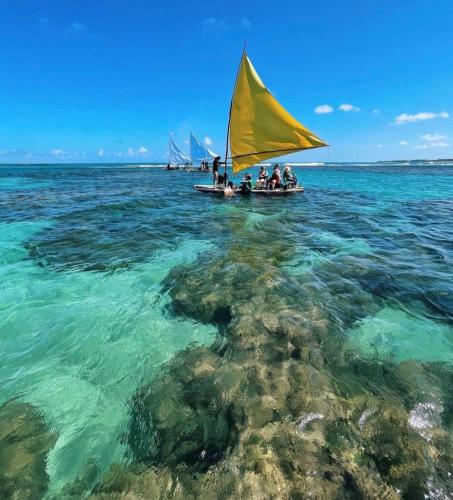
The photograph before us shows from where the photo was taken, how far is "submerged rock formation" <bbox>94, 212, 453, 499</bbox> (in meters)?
3.38

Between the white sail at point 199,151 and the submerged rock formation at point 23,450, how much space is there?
77.7 m

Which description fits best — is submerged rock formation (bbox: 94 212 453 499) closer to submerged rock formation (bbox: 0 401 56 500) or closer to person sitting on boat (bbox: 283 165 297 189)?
submerged rock formation (bbox: 0 401 56 500)

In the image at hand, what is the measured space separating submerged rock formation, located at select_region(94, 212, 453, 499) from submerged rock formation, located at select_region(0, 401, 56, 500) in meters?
0.78

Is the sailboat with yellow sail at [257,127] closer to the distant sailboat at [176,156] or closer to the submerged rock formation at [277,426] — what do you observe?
the submerged rock formation at [277,426]

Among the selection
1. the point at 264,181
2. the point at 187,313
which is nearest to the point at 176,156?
the point at 264,181

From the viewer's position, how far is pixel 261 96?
19719 millimetres

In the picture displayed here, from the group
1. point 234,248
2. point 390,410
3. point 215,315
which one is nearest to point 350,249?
point 234,248

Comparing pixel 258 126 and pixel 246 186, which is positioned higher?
pixel 258 126

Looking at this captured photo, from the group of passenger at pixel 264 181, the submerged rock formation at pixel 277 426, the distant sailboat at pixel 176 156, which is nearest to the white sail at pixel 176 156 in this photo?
the distant sailboat at pixel 176 156

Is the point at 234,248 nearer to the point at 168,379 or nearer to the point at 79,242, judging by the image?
the point at 79,242

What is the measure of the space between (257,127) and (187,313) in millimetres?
16794

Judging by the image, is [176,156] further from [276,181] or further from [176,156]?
[276,181]

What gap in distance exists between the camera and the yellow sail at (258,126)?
743 inches

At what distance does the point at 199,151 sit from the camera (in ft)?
261
